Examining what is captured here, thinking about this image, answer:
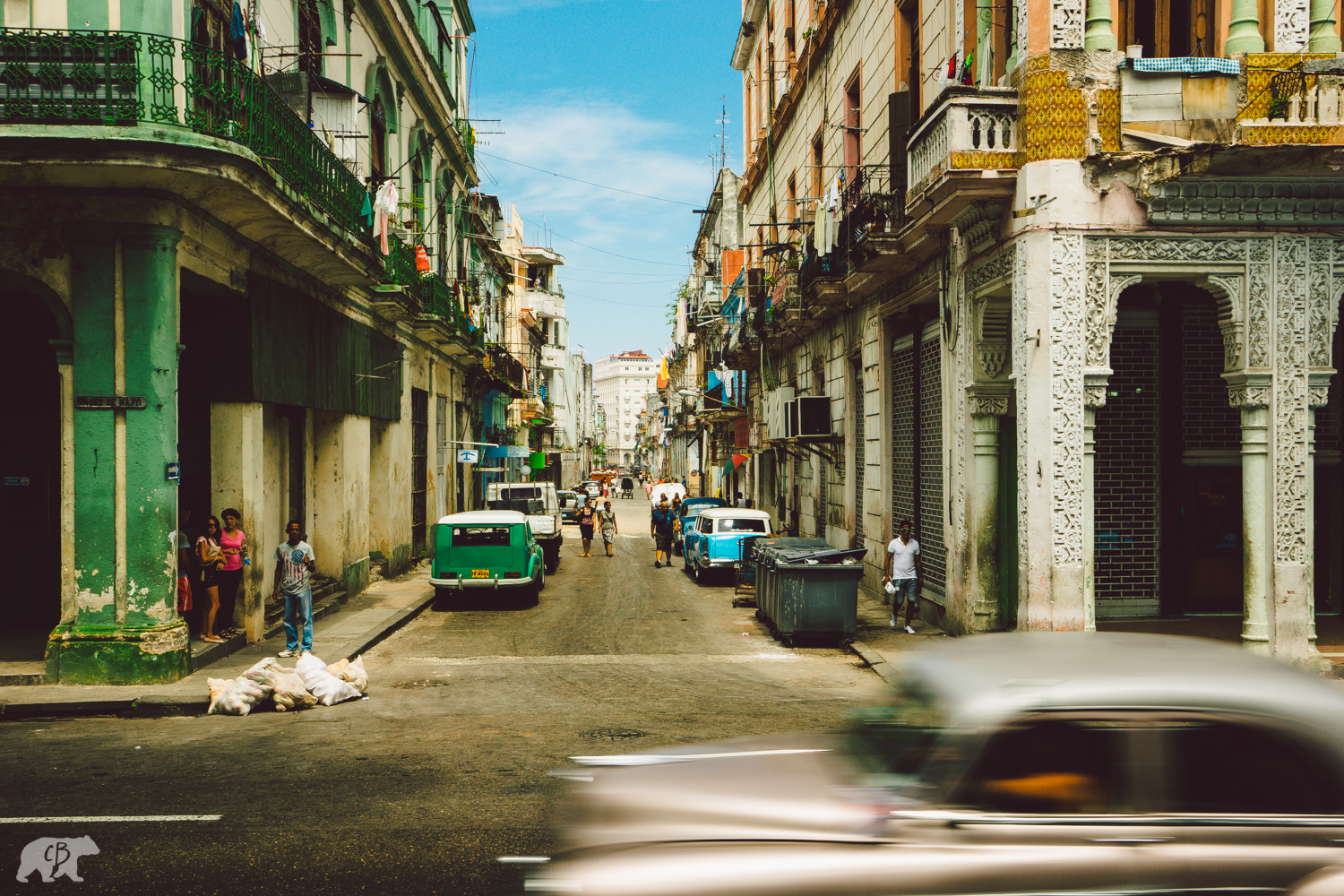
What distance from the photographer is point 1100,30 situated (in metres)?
11.9

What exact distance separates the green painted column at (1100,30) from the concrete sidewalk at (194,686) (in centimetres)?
1241

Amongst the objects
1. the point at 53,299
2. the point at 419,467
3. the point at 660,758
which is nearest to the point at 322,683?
the point at 53,299

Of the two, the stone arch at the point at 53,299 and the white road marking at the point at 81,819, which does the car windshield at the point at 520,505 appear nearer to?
the stone arch at the point at 53,299

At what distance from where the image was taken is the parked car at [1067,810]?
335 cm

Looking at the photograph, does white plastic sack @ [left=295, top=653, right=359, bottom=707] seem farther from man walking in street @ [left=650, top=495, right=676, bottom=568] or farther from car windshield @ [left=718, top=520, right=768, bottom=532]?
man walking in street @ [left=650, top=495, right=676, bottom=568]

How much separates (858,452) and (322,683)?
540 inches

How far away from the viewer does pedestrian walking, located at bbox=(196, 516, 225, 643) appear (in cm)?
1252

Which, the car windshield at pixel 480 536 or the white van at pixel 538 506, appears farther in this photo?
the white van at pixel 538 506

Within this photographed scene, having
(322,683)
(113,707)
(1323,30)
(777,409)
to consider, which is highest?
(1323,30)

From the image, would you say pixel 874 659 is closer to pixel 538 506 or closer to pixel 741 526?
pixel 741 526

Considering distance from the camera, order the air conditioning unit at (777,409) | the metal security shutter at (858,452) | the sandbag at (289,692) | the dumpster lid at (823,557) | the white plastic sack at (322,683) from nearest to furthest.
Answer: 1. the sandbag at (289,692)
2. the white plastic sack at (322,683)
3. the dumpster lid at (823,557)
4. the metal security shutter at (858,452)
5. the air conditioning unit at (777,409)

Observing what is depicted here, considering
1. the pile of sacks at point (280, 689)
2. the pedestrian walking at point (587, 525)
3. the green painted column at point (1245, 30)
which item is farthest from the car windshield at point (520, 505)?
the green painted column at point (1245, 30)

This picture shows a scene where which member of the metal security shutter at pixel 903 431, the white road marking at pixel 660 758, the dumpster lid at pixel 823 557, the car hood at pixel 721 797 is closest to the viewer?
the car hood at pixel 721 797

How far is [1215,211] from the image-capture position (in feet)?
38.8
